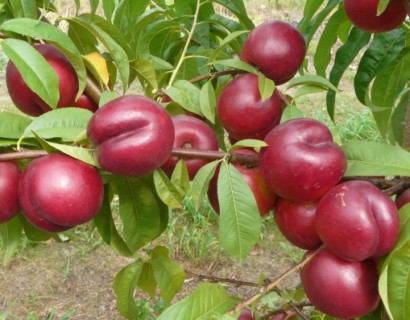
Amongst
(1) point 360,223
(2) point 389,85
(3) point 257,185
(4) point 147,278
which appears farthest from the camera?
(4) point 147,278

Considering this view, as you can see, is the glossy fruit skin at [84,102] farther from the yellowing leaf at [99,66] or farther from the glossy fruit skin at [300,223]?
the glossy fruit skin at [300,223]

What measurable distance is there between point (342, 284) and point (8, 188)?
0.42 metres

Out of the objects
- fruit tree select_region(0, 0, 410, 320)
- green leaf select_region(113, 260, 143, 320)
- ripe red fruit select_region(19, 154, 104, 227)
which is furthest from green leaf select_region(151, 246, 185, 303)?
ripe red fruit select_region(19, 154, 104, 227)

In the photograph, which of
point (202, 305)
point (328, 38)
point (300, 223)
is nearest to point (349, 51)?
point (328, 38)

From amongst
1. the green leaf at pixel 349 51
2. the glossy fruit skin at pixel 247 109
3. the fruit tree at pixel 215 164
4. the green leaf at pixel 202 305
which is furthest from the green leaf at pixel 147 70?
the green leaf at pixel 349 51

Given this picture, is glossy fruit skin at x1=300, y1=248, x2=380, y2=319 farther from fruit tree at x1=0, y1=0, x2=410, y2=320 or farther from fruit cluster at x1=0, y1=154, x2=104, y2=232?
fruit cluster at x1=0, y1=154, x2=104, y2=232

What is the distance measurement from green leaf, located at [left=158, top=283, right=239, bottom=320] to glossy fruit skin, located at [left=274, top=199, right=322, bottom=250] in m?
0.12

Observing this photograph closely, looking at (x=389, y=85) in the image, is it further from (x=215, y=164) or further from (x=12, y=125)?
(x=12, y=125)

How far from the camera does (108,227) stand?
920 millimetres

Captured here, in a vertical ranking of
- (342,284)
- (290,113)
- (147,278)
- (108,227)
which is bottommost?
(147,278)

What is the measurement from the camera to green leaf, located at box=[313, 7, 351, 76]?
1.11 metres

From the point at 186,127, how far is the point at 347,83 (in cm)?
394

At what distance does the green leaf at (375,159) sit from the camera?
0.67 m

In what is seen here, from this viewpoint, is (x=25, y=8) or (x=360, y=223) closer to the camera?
(x=360, y=223)
